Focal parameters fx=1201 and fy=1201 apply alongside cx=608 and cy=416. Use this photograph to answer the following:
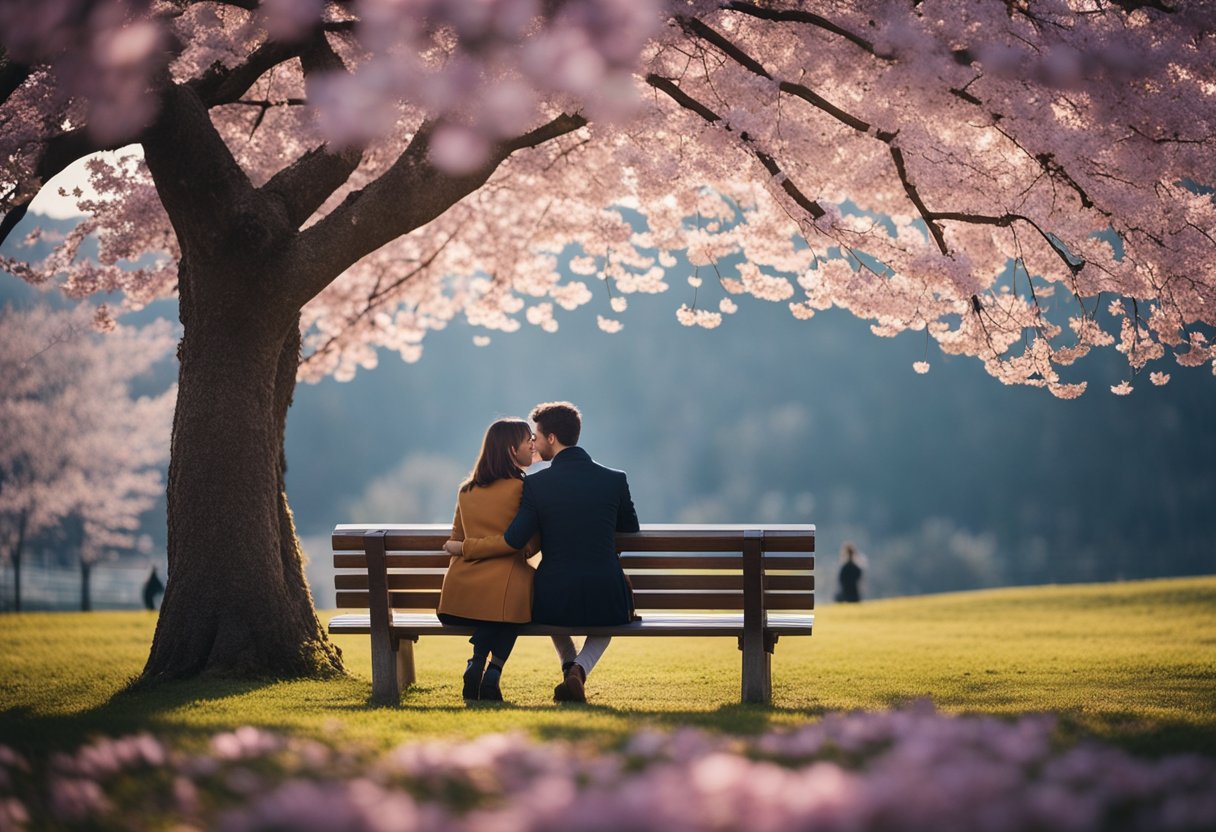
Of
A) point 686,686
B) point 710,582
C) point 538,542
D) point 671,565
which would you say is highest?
point 538,542

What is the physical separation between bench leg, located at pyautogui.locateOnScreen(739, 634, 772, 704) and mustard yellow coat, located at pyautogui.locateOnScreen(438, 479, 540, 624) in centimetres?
134

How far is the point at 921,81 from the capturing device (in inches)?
323

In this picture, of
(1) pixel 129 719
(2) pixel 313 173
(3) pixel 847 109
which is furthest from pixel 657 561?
(3) pixel 847 109

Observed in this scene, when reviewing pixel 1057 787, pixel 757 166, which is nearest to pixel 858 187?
pixel 757 166

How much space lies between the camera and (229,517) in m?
8.53

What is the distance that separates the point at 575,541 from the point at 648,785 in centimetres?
404

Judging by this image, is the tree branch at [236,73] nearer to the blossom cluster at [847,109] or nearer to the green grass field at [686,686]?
the blossom cluster at [847,109]

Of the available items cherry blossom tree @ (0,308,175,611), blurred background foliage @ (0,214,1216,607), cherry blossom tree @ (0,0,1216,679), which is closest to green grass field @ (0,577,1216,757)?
cherry blossom tree @ (0,0,1216,679)

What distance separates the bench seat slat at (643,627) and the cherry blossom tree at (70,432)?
2971cm

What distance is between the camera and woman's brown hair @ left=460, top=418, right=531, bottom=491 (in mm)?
7164

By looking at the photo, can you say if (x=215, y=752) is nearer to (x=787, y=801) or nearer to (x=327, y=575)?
(x=787, y=801)

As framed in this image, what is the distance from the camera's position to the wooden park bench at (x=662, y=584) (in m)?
7.00

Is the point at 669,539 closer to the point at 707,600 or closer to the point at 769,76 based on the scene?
the point at 707,600

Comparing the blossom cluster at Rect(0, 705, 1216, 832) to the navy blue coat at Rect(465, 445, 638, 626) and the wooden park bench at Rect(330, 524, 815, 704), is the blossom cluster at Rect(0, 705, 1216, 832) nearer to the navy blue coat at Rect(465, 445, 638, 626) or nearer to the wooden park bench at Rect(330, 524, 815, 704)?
the navy blue coat at Rect(465, 445, 638, 626)
